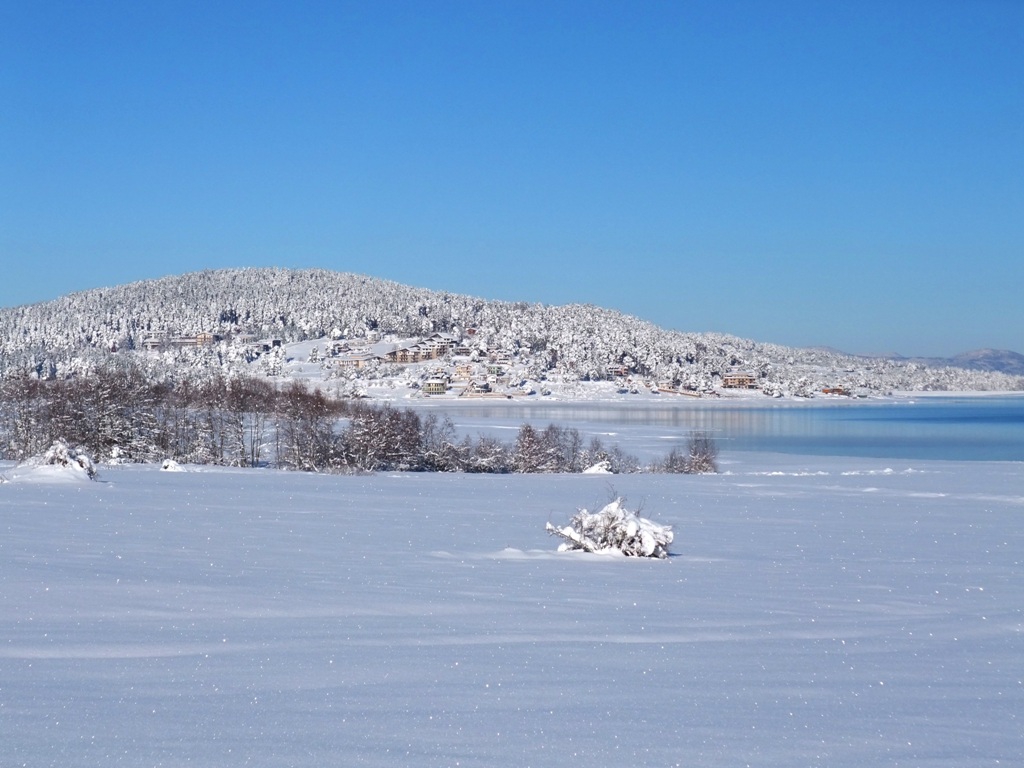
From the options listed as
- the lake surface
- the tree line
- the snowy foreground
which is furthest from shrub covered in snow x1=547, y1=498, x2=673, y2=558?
the lake surface

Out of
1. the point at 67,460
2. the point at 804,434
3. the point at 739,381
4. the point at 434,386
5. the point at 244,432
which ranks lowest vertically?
the point at 804,434

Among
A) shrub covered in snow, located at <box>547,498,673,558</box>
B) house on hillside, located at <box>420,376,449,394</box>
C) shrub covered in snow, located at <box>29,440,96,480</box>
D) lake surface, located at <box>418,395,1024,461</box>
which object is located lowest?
lake surface, located at <box>418,395,1024,461</box>

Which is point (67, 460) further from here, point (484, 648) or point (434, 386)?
point (434, 386)

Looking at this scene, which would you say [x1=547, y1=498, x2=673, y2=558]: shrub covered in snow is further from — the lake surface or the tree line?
the lake surface

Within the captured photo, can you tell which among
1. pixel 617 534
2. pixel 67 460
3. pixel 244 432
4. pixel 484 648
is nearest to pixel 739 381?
pixel 244 432

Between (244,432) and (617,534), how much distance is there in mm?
34260

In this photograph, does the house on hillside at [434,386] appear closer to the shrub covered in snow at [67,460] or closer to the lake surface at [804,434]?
the lake surface at [804,434]

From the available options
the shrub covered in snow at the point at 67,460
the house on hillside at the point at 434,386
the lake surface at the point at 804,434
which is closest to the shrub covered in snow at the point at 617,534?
the shrub covered in snow at the point at 67,460

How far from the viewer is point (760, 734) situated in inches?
148

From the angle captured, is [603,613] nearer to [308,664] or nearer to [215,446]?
[308,664]

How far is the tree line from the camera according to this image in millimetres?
36969

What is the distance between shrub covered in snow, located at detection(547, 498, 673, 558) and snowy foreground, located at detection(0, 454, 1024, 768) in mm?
238

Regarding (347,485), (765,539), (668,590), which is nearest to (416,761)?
(668,590)

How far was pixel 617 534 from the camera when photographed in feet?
30.6
